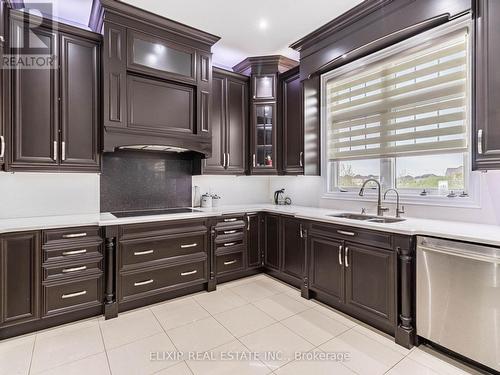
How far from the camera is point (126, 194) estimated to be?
10.5 ft

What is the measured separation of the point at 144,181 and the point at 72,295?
4.62 ft

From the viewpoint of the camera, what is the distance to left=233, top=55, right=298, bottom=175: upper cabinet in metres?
3.77

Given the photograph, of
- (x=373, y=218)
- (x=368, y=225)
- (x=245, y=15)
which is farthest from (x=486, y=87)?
(x=245, y=15)

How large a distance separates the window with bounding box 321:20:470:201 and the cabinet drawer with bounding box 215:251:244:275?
1527mm

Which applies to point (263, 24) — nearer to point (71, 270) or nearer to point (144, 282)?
point (144, 282)

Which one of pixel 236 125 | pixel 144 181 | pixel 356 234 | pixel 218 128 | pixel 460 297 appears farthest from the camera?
pixel 236 125

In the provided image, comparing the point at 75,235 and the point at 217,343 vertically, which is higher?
the point at 75,235

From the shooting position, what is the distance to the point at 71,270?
94.3 inches

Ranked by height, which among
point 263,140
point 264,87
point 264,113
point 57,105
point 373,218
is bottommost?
point 373,218

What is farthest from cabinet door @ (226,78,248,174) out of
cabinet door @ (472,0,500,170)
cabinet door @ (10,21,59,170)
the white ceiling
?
cabinet door @ (472,0,500,170)

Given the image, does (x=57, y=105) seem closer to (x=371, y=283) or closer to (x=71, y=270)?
(x=71, y=270)

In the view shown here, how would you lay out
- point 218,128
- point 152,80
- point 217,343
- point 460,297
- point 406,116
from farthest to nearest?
1. point 218,128
2. point 152,80
3. point 406,116
4. point 217,343
5. point 460,297

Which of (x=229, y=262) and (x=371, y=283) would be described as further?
(x=229, y=262)

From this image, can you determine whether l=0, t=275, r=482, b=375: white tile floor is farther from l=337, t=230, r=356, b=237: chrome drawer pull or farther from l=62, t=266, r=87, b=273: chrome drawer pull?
l=337, t=230, r=356, b=237: chrome drawer pull
